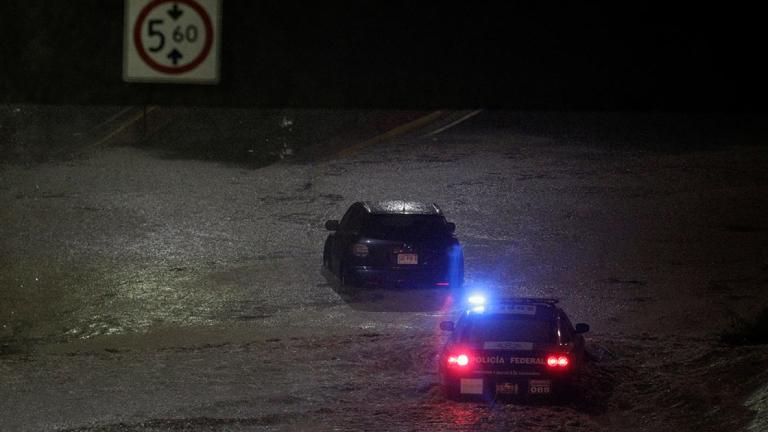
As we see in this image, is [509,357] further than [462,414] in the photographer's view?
Yes

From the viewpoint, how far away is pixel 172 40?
24.4 ft

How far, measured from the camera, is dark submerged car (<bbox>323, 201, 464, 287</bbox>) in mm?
20203

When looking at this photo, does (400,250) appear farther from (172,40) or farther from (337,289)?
(172,40)

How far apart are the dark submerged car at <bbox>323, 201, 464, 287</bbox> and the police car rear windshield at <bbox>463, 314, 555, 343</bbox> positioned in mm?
5289

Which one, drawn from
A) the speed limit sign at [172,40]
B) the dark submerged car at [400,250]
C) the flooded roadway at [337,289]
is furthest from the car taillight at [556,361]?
the speed limit sign at [172,40]

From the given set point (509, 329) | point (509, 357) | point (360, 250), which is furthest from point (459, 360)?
point (360, 250)

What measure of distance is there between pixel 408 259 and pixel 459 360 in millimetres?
5865

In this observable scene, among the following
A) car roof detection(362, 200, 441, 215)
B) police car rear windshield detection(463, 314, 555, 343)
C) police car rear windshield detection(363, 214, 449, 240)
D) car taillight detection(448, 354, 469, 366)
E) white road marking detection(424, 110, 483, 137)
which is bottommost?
car taillight detection(448, 354, 469, 366)

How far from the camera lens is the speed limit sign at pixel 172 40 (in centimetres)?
746

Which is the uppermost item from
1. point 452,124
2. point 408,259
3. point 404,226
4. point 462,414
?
point 452,124

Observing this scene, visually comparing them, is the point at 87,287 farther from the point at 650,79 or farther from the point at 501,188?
the point at 650,79

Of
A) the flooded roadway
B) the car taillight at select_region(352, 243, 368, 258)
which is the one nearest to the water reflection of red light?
the flooded roadway

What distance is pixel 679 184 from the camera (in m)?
30.3

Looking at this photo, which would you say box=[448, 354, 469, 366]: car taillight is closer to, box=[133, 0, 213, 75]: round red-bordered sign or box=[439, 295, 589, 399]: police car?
box=[439, 295, 589, 399]: police car
